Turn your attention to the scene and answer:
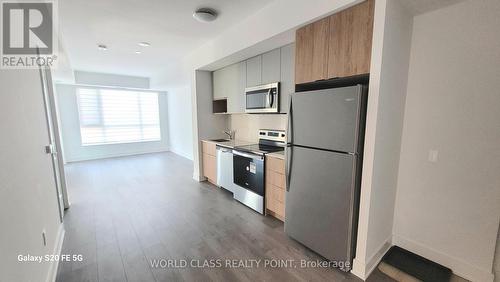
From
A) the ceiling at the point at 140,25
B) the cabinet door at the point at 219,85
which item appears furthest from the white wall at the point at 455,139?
the cabinet door at the point at 219,85

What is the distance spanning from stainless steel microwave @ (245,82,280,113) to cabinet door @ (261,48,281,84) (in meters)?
0.09

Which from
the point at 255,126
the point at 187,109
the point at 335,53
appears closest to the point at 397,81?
the point at 335,53

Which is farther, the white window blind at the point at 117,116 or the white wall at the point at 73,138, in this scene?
the white window blind at the point at 117,116

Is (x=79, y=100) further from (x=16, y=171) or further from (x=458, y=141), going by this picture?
(x=458, y=141)

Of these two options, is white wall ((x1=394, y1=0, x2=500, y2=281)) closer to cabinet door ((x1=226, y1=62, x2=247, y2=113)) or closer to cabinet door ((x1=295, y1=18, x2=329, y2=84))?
cabinet door ((x1=295, y1=18, x2=329, y2=84))

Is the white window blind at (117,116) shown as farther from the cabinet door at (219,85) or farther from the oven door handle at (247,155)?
the oven door handle at (247,155)

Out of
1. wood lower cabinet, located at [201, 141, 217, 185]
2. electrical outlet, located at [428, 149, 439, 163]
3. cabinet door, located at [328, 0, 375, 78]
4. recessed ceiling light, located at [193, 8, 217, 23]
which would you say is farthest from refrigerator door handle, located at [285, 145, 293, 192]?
wood lower cabinet, located at [201, 141, 217, 185]

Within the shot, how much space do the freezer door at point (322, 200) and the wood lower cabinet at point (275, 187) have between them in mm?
319

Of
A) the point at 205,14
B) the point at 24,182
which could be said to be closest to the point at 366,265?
the point at 24,182

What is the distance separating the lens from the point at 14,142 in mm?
1368

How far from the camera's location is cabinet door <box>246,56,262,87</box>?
3.08 metres

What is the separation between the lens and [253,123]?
3883mm

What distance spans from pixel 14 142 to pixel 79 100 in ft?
20.3

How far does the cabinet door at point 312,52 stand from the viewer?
77.5 inches
